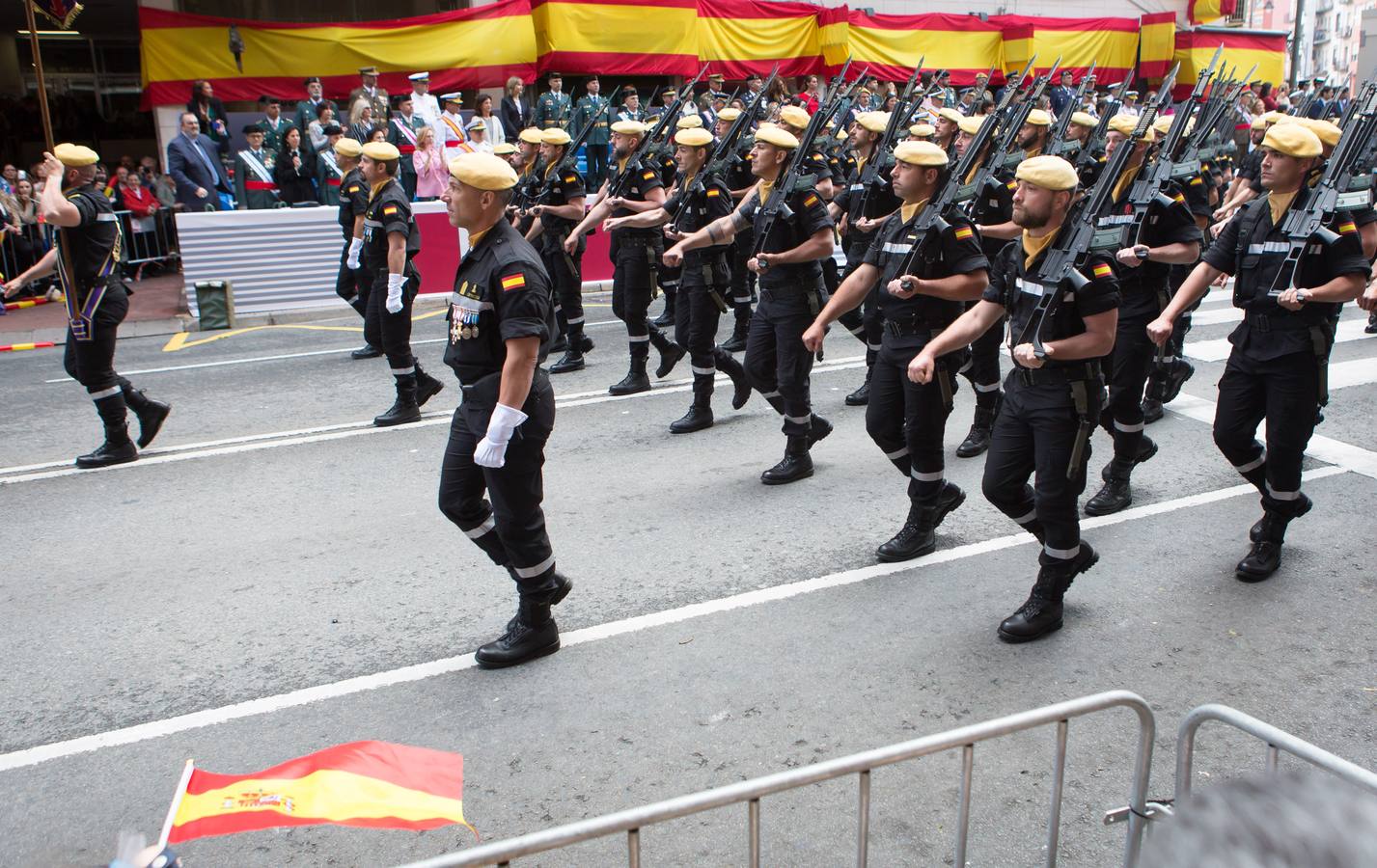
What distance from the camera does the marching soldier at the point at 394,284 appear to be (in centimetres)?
873

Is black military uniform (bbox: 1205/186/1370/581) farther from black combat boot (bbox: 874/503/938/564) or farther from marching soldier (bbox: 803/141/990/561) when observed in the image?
black combat boot (bbox: 874/503/938/564)

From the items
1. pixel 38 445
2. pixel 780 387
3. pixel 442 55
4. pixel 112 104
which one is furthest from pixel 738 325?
pixel 112 104

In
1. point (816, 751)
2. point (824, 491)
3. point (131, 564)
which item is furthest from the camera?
point (824, 491)

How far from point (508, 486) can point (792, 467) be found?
9.42 ft

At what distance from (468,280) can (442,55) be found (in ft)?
48.4

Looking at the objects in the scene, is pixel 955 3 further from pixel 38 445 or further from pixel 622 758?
pixel 622 758

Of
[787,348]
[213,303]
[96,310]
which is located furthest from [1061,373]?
[213,303]

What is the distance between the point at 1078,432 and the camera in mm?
4891

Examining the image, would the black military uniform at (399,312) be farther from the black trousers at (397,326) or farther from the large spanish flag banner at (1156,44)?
the large spanish flag banner at (1156,44)

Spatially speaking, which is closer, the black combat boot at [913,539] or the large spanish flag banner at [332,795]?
the large spanish flag banner at [332,795]

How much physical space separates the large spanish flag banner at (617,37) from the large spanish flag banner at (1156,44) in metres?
12.3

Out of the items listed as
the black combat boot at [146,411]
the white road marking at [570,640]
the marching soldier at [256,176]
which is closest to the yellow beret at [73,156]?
the black combat boot at [146,411]

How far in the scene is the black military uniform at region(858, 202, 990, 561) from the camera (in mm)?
5863

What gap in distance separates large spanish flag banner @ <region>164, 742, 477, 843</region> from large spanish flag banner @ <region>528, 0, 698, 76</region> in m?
17.8
